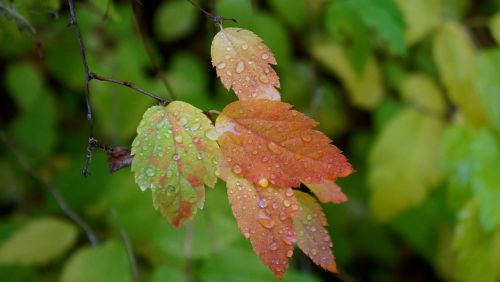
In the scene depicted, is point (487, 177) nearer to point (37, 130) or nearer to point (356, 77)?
point (356, 77)

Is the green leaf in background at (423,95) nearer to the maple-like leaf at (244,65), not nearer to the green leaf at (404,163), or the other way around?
the green leaf at (404,163)

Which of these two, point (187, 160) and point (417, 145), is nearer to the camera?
point (187, 160)

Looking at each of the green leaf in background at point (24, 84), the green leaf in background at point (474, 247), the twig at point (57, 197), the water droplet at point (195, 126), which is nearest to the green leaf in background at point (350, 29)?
the green leaf in background at point (474, 247)

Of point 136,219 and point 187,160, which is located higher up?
point 187,160

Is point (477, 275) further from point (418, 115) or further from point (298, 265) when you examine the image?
point (298, 265)

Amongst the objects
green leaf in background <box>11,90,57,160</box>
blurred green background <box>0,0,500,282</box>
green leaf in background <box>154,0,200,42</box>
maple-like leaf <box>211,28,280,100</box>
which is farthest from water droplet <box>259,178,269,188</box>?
green leaf in background <box>154,0,200,42</box>

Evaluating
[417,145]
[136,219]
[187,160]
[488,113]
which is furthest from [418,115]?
[187,160]

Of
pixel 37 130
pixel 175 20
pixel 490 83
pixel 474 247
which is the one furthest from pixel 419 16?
pixel 37 130
